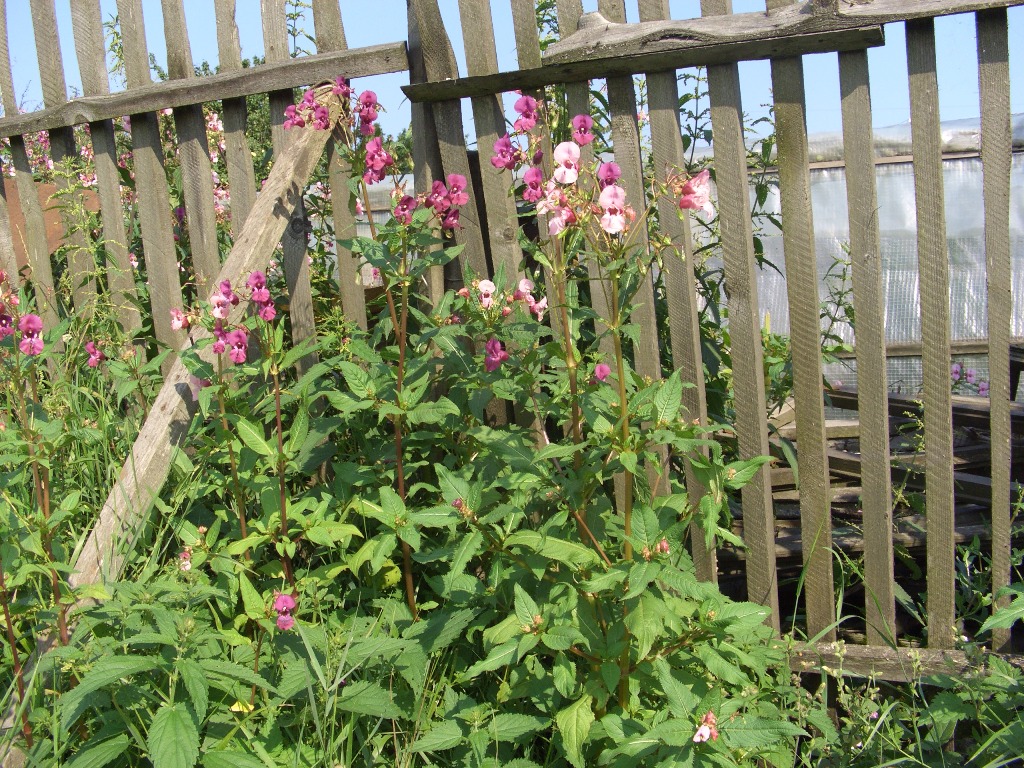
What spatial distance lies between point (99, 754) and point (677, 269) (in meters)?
1.98

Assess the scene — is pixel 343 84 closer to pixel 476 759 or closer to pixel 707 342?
pixel 707 342

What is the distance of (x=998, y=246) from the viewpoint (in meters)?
2.54

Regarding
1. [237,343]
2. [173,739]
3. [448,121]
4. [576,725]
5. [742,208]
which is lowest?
[576,725]

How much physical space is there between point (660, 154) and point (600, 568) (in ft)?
4.11

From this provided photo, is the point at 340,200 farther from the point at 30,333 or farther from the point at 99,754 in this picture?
the point at 99,754

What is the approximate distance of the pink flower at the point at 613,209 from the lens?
201 centimetres

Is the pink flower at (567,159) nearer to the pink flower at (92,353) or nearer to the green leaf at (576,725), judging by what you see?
the green leaf at (576,725)

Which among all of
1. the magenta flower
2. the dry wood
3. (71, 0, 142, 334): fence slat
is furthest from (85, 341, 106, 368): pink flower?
the dry wood

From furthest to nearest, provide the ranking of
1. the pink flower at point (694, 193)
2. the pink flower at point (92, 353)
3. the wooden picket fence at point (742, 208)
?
the pink flower at point (92, 353) < the wooden picket fence at point (742, 208) < the pink flower at point (694, 193)

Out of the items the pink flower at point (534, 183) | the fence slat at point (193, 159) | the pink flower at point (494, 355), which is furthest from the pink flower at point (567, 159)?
the fence slat at point (193, 159)

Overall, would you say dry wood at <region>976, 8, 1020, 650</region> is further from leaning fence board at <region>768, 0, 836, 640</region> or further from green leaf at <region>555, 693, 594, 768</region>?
green leaf at <region>555, 693, 594, 768</region>

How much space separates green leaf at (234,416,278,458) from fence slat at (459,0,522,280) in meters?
0.90

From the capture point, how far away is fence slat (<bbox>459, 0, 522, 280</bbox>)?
2930mm

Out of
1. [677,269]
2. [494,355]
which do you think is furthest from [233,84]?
[677,269]
